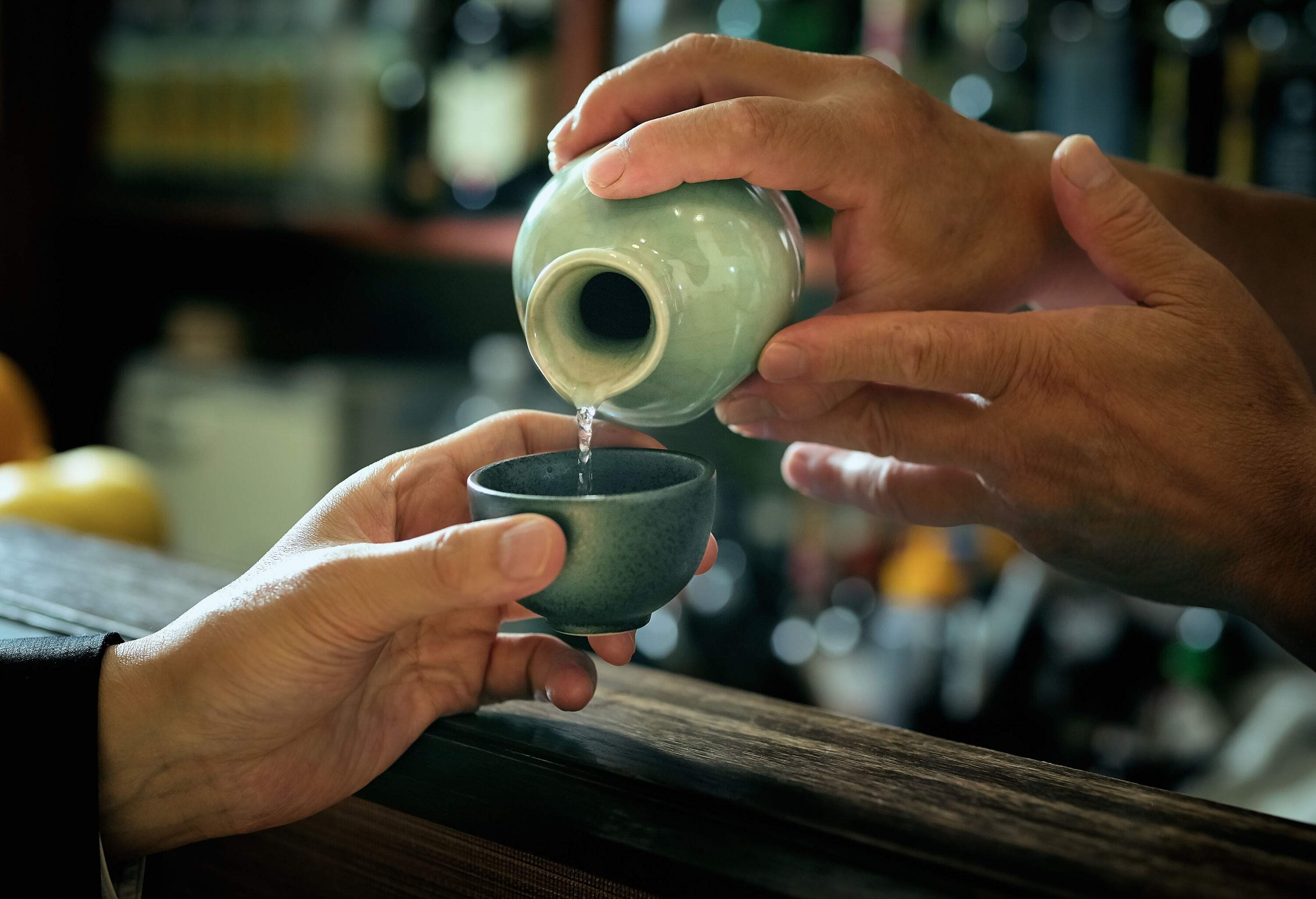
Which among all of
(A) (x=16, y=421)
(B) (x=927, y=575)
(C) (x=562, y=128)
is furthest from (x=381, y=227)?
(C) (x=562, y=128)

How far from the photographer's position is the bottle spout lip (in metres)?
0.70

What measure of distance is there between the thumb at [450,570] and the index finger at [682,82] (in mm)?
392

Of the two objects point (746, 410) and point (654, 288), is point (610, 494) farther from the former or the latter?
point (746, 410)

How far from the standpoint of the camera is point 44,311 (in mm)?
2883

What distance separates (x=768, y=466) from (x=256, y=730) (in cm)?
172

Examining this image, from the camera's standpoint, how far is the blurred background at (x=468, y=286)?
1636 millimetres

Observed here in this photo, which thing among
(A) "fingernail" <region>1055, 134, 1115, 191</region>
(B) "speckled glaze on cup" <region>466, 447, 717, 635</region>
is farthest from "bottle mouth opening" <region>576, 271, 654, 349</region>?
(A) "fingernail" <region>1055, 134, 1115, 191</region>

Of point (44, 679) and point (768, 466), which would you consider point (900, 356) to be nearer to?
point (44, 679)

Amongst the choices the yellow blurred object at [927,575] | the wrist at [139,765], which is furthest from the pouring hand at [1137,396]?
the yellow blurred object at [927,575]

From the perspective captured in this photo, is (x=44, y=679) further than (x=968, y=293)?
No

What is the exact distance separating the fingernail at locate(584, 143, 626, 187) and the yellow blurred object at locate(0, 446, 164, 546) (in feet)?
3.39

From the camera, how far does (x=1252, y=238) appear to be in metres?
1.11

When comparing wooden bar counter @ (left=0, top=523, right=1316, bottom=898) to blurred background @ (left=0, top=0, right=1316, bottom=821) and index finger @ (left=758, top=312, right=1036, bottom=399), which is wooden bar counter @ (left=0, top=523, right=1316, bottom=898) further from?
blurred background @ (left=0, top=0, right=1316, bottom=821)

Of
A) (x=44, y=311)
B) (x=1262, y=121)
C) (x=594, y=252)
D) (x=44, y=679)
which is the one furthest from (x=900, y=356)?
(x=44, y=311)
